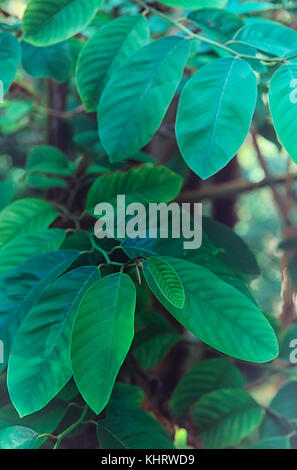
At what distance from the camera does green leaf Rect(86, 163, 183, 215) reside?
19.1 inches

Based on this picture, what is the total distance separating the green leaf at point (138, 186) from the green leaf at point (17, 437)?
0.20 metres

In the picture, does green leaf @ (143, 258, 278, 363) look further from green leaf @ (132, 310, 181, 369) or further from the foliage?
green leaf @ (132, 310, 181, 369)

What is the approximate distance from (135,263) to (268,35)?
0.86 ft

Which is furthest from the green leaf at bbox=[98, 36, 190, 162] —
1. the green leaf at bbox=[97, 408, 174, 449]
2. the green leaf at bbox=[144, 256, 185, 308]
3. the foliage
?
the green leaf at bbox=[97, 408, 174, 449]

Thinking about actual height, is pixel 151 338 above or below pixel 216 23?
below

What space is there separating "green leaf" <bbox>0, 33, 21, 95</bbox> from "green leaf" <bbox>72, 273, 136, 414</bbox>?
0.20 meters

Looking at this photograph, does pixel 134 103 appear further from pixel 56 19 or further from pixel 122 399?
pixel 122 399

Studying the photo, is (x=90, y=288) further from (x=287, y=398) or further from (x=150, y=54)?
(x=287, y=398)

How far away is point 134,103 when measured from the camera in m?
0.42

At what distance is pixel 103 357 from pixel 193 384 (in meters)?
0.29

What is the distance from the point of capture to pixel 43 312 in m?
0.35

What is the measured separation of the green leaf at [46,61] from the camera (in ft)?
1.72

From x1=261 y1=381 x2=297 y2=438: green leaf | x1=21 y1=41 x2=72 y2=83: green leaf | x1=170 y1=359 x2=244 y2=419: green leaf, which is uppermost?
x1=21 y1=41 x2=72 y2=83: green leaf

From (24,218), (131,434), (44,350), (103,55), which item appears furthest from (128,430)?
(103,55)
